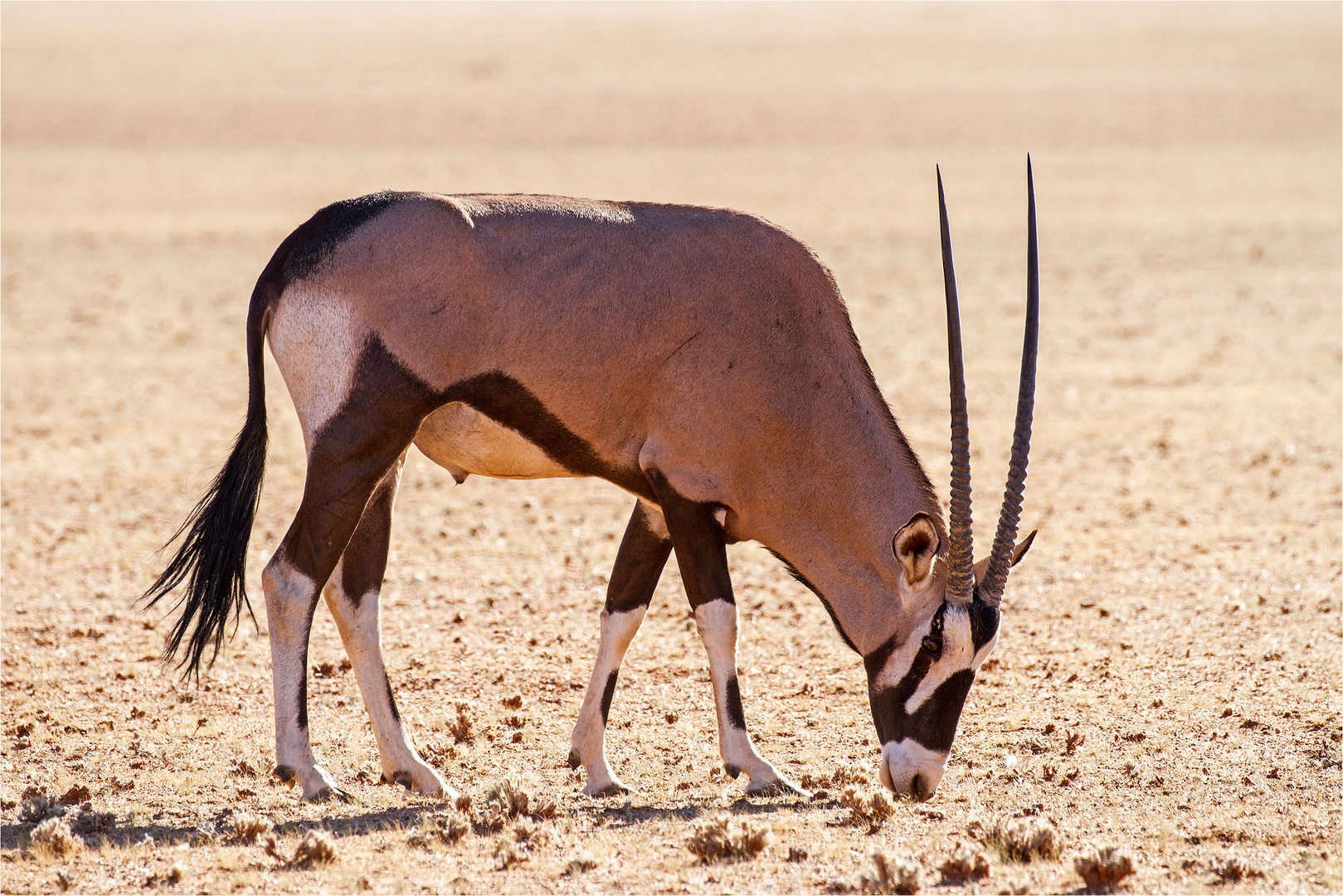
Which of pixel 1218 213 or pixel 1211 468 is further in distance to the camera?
pixel 1218 213

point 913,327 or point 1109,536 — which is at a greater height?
point 913,327

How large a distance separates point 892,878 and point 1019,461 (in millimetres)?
1780

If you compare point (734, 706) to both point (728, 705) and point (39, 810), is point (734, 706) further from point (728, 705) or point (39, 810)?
point (39, 810)

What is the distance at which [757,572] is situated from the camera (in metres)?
10.6

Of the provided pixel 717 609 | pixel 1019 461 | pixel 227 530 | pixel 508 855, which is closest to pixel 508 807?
pixel 508 855

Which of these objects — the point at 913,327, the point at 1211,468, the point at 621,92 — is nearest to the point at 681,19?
the point at 621,92

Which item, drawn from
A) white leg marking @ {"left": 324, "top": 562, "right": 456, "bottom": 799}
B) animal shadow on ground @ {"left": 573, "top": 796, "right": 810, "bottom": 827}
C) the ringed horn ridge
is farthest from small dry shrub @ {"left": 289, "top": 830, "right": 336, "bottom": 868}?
the ringed horn ridge

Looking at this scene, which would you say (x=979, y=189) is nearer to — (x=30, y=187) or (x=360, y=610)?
(x=30, y=187)

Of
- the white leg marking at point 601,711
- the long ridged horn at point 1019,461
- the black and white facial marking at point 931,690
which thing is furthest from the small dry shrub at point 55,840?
the long ridged horn at point 1019,461

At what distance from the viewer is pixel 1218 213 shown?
103 feet

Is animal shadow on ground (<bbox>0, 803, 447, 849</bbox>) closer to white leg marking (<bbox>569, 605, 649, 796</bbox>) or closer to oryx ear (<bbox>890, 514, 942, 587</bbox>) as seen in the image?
white leg marking (<bbox>569, 605, 649, 796</bbox>)

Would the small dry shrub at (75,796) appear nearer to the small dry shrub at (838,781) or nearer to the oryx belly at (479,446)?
the oryx belly at (479,446)

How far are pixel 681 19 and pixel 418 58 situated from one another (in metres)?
27.9

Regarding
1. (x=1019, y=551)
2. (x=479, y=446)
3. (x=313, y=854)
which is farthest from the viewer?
(x=479, y=446)
